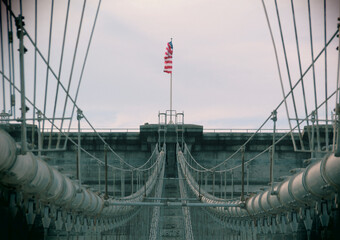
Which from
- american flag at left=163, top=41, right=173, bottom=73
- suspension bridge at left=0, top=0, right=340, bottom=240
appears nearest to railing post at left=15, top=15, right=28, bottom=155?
suspension bridge at left=0, top=0, right=340, bottom=240

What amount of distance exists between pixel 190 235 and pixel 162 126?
11.5 meters

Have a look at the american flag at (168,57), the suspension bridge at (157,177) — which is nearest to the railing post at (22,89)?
the suspension bridge at (157,177)

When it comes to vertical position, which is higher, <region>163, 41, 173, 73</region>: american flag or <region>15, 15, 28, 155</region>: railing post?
<region>163, 41, 173, 73</region>: american flag

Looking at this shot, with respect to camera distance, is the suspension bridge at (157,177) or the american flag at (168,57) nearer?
the suspension bridge at (157,177)

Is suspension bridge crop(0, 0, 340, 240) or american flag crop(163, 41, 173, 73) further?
american flag crop(163, 41, 173, 73)

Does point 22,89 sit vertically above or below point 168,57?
below

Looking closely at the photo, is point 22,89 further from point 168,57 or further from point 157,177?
point 168,57

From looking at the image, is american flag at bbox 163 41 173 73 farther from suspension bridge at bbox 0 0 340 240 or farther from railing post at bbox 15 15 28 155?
railing post at bbox 15 15 28 155

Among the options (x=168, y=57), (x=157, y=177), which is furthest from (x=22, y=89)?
(x=168, y=57)

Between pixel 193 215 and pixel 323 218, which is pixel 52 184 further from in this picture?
pixel 193 215

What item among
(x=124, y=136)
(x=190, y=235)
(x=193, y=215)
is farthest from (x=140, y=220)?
(x=190, y=235)

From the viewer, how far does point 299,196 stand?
29.6 feet

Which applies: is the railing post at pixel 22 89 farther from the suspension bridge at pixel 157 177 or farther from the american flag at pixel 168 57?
the american flag at pixel 168 57

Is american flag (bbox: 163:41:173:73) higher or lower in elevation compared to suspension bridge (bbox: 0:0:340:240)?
higher
